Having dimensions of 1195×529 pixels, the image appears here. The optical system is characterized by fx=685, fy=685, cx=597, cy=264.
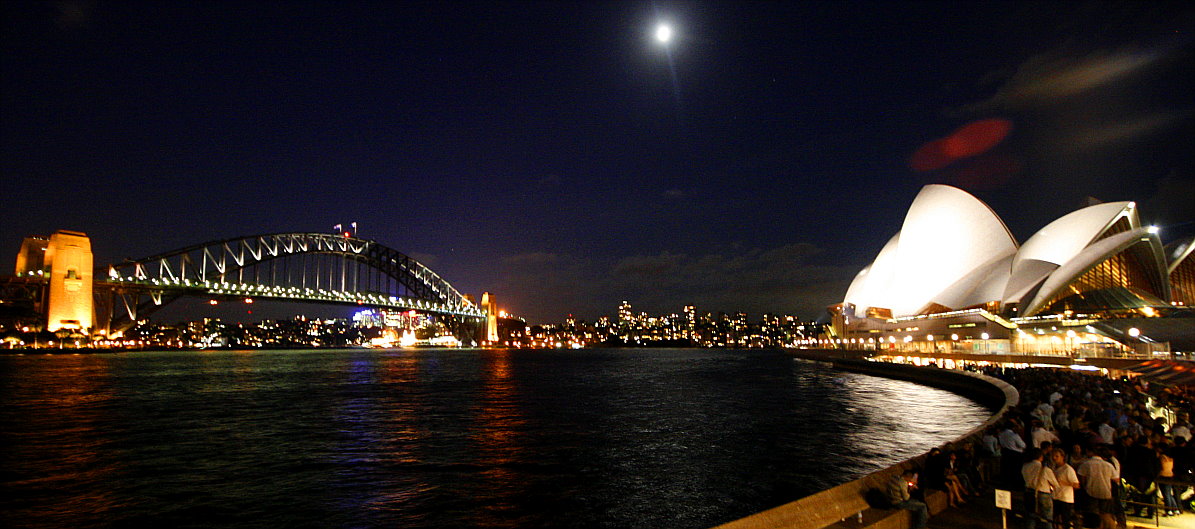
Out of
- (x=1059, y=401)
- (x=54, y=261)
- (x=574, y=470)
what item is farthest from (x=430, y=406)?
(x=54, y=261)

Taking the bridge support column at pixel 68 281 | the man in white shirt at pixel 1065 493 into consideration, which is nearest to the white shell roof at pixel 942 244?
the man in white shirt at pixel 1065 493

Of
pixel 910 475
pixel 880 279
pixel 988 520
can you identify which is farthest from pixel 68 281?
pixel 988 520

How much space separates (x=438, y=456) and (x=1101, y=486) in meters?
9.24

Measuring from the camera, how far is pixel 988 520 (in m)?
5.25

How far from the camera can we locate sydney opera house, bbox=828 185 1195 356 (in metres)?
29.1

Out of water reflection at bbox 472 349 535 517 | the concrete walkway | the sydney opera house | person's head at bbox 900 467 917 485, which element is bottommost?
water reflection at bbox 472 349 535 517

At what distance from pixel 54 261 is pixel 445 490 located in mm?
68266

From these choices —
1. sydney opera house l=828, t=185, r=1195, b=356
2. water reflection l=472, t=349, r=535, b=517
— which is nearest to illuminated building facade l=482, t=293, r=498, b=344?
sydney opera house l=828, t=185, r=1195, b=356

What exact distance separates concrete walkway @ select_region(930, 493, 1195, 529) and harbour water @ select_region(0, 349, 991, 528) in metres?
2.59

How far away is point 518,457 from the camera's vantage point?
37.1 feet

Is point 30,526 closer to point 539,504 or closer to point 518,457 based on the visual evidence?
point 539,504

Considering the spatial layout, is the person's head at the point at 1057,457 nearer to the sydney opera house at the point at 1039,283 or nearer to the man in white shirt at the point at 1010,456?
the man in white shirt at the point at 1010,456

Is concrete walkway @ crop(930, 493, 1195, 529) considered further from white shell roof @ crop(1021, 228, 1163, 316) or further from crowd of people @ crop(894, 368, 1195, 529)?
white shell roof @ crop(1021, 228, 1163, 316)

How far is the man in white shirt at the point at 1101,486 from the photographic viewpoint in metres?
4.95
